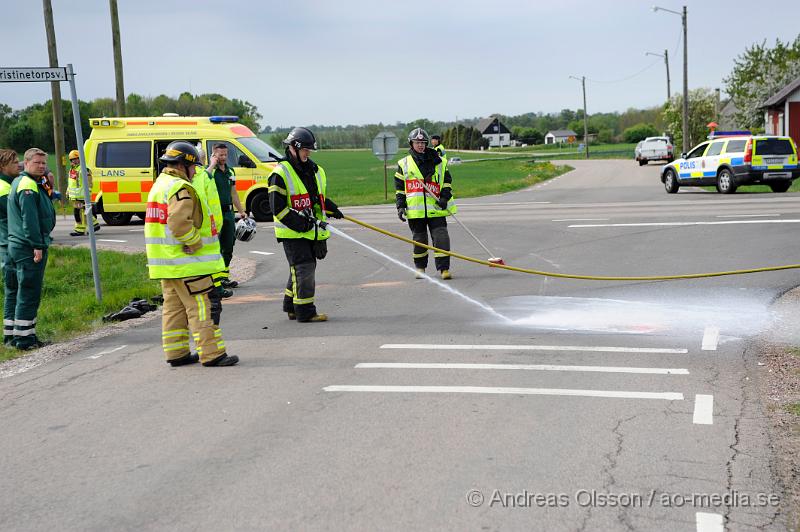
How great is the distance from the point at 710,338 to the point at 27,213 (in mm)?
6413

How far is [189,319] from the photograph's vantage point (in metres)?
7.26

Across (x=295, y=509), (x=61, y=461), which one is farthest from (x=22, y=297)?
(x=295, y=509)

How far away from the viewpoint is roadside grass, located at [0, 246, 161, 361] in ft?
31.6

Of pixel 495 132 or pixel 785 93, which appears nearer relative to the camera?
pixel 785 93

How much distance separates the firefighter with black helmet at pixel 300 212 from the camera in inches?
346

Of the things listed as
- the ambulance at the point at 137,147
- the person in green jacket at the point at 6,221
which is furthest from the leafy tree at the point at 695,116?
the person in green jacket at the point at 6,221

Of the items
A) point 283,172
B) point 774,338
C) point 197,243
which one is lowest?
point 774,338

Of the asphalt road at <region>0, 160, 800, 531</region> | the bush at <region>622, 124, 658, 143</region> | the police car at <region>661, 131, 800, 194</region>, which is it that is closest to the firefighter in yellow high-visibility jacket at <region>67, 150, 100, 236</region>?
the asphalt road at <region>0, 160, 800, 531</region>

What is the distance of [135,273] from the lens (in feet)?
44.6

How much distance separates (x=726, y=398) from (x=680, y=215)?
13695mm

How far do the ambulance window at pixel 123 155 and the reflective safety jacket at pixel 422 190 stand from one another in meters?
12.1

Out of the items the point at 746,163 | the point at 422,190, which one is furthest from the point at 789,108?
the point at 422,190

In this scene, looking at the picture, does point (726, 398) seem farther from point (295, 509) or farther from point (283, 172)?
point (283, 172)

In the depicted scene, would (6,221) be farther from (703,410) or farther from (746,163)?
(746,163)
